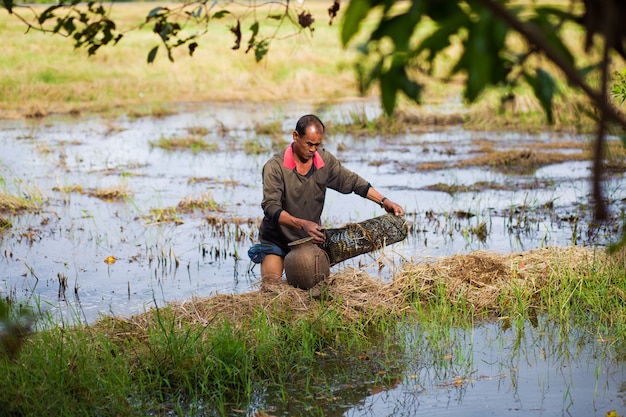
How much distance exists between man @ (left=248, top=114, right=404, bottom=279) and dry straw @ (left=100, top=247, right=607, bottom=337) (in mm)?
325

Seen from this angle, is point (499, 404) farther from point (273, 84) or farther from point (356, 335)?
point (273, 84)

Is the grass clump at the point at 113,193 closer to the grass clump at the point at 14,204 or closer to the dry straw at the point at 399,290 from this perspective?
the grass clump at the point at 14,204

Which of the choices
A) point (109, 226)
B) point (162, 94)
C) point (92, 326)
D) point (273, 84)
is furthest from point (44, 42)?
point (92, 326)

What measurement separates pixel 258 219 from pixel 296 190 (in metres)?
3.05

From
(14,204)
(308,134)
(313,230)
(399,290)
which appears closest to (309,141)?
(308,134)

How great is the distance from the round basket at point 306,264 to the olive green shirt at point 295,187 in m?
0.26

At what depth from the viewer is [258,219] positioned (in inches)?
384

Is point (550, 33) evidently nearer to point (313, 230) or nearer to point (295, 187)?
point (313, 230)

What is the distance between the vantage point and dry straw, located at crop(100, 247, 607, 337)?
19.8 feet

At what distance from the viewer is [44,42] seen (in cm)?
2878

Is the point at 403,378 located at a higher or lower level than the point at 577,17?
lower

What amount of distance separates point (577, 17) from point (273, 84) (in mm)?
24382

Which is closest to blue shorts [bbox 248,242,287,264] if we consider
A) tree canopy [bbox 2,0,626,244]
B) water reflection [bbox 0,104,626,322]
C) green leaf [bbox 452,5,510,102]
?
water reflection [bbox 0,104,626,322]

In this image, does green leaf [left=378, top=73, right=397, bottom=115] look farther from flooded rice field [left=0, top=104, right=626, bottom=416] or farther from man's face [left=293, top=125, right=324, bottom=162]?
man's face [left=293, top=125, right=324, bottom=162]
